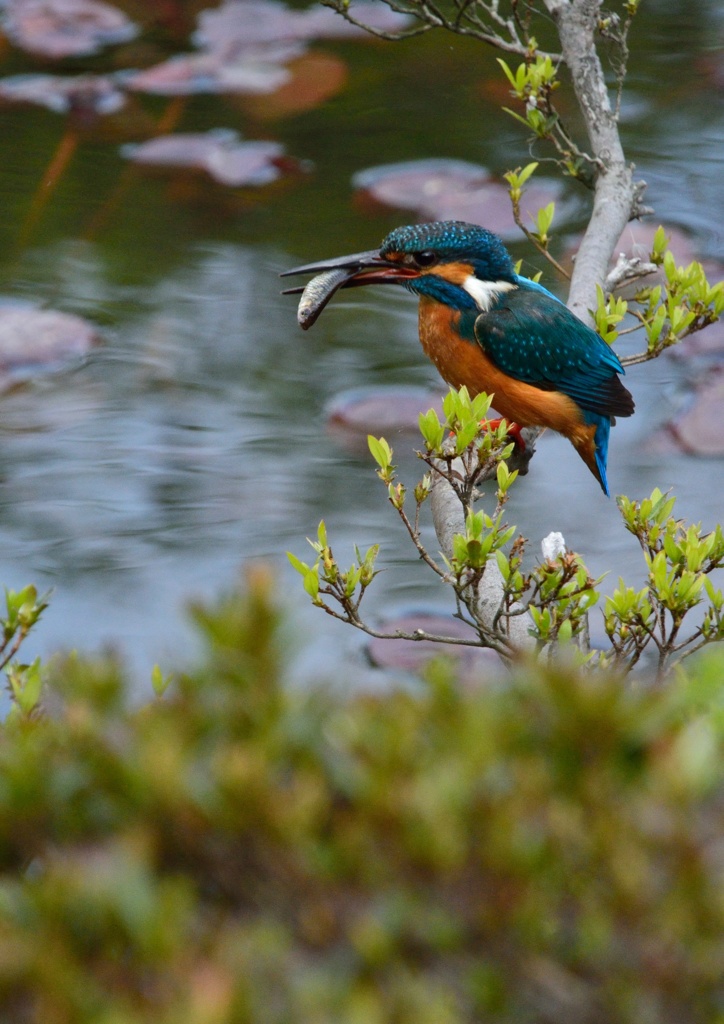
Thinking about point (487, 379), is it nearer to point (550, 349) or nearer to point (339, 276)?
point (550, 349)

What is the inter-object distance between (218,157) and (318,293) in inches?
150

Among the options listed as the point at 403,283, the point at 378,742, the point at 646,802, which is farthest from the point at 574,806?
the point at 403,283

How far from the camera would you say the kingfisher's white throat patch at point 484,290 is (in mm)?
2928

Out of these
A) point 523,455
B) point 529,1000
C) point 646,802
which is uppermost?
point 646,802

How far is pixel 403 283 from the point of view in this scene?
2.95 metres

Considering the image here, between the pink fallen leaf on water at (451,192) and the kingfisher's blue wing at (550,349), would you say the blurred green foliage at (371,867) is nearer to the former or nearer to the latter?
the kingfisher's blue wing at (550,349)

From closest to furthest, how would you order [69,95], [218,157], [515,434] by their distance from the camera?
[515,434] → [218,157] → [69,95]

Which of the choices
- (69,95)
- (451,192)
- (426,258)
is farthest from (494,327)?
(69,95)

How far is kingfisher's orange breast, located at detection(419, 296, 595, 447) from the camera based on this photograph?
9.61 ft

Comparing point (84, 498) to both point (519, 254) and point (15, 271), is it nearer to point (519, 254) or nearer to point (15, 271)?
point (15, 271)

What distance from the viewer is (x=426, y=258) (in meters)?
2.90

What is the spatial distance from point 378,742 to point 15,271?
4.92m

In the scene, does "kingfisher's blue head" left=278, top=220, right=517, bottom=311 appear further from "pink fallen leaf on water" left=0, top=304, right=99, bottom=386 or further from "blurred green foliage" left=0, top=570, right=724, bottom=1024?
"pink fallen leaf on water" left=0, top=304, right=99, bottom=386

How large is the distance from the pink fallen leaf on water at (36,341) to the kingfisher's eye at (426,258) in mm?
2441
